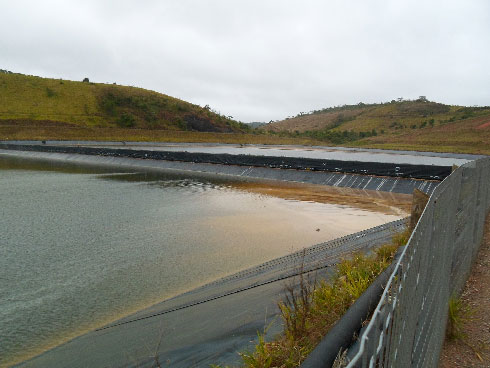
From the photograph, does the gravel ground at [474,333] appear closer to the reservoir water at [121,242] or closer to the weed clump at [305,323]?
the weed clump at [305,323]

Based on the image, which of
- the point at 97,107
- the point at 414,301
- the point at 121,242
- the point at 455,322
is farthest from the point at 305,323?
the point at 97,107

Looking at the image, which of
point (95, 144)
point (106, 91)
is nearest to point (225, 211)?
point (95, 144)

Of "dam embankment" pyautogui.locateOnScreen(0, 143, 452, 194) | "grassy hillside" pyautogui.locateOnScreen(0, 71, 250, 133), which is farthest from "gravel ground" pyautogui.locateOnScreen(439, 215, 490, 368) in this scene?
"grassy hillside" pyautogui.locateOnScreen(0, 71, 250, 133)

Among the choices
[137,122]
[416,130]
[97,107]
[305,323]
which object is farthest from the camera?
[416,130]

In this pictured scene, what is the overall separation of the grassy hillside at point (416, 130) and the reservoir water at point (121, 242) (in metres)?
71.6

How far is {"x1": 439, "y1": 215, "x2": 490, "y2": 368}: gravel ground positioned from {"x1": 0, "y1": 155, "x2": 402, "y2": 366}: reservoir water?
20.2 ft

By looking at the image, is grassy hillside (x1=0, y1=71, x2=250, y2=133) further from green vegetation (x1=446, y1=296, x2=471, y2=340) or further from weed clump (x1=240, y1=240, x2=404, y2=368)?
green vegetation (x1=446, y1=296, x2=471, y2=340)

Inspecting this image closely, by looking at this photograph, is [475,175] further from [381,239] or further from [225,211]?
[225,211]

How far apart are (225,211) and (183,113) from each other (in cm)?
11040

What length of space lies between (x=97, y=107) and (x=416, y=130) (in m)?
99.6

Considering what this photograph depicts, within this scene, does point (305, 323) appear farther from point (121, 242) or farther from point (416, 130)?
point (416, 130)

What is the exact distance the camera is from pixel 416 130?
118 meters

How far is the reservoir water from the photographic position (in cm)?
879

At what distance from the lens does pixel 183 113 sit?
127m
